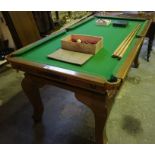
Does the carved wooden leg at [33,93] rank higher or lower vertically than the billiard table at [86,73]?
lower

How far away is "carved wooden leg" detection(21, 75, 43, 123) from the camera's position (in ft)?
5.24

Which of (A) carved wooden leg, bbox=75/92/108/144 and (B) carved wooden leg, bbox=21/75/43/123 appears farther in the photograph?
(B) carved wooden leg, bbox=21/75/43/123

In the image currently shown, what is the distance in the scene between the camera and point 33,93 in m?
1.69

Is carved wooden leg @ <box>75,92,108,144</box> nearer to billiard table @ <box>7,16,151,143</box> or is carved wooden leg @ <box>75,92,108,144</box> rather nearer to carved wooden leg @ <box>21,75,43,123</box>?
billiard table @ <box>7,16,151,143</box>

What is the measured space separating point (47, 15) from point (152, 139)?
348 centimetres

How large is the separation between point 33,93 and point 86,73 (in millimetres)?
709

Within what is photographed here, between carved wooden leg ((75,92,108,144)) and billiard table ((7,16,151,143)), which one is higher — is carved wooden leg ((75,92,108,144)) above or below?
below

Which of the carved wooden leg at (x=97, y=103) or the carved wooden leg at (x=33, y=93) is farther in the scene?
the carved wooden leg at (x=33, y=93)

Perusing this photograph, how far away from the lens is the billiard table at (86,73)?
46.8 inches

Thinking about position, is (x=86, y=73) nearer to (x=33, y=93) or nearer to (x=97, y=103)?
(x=97, y=103)

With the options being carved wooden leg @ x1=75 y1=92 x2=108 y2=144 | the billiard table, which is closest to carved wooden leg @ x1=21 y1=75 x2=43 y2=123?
the billiard table

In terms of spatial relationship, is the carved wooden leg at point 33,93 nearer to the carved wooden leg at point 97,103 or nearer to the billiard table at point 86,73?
the billiard table at point 86,73

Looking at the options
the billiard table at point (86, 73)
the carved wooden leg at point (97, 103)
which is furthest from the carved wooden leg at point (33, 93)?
the carved wooden leg at point (97, 103)

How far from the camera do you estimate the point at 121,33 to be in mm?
2049
